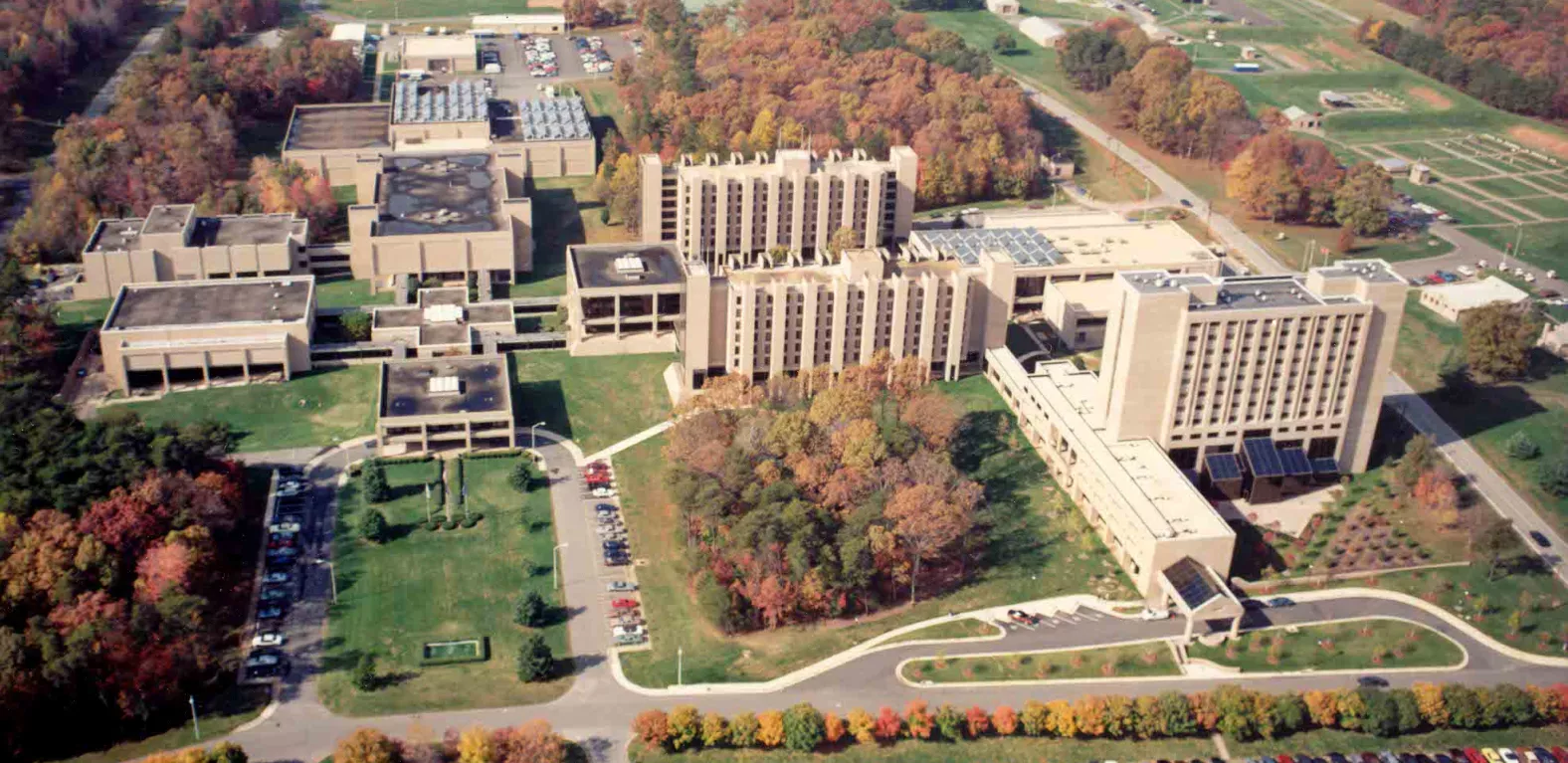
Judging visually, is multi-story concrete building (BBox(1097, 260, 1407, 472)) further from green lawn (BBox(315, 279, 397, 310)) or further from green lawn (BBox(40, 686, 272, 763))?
green lawn (BBox(315, 279, 397, 310))

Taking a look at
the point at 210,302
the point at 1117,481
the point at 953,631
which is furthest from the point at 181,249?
the point at 1117,481

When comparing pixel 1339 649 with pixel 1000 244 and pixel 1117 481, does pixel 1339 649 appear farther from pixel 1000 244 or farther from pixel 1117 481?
pixel 1000 244

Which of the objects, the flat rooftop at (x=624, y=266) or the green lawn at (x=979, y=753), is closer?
the green lawn at (x=979, y=753)

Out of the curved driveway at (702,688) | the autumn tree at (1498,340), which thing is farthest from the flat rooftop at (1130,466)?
the autumn tree at (1498,340)

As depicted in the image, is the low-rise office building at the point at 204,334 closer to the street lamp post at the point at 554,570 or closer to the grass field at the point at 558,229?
the grass field at the point at 558,229

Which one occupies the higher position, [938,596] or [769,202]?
[769,202]

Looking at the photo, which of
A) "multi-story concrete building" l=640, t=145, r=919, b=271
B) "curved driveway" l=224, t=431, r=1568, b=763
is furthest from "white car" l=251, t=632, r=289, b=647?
→ "multi-story concrete building" l=640, t=145, r=919, b=271
